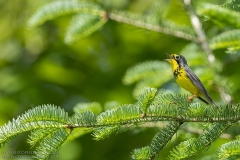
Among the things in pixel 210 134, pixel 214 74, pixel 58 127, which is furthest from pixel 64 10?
pixel 210 134

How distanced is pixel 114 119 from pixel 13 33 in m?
4.22

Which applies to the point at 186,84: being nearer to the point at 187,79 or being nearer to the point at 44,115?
the point at 187,79

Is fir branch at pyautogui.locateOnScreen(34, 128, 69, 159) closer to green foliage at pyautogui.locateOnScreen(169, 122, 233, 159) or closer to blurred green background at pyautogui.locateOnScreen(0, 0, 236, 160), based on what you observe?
green foliage at pyautogui.locateOnScreen(169, 122, 233, 159)

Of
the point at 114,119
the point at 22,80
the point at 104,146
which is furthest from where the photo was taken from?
the point at 22,80

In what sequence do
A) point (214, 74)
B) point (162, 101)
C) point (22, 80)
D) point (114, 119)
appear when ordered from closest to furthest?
point (114, 119), point (162, 101), point (214, 74), point (22, 80)

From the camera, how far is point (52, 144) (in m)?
2.43

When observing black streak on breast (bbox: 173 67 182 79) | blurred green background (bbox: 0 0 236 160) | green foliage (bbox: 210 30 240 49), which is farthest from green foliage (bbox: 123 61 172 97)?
blurred green background (bbox: 0 0 236 160)

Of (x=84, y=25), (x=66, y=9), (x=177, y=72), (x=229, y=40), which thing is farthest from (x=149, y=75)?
(x=229, y=40)

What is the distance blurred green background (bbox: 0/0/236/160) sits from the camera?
6.00 metres

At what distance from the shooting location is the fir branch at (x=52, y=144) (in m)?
2.43

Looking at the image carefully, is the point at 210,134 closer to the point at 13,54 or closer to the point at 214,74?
the point at 214,74

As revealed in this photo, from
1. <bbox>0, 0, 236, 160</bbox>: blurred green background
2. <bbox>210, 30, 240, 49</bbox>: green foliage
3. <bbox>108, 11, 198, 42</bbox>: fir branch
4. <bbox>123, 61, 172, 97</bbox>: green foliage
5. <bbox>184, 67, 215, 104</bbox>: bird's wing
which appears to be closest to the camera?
<bbox>210, 30, 240, 49</bbox>: green foliage

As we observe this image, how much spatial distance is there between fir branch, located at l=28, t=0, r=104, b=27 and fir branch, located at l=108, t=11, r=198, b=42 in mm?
141

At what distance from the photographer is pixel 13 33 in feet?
20.4
